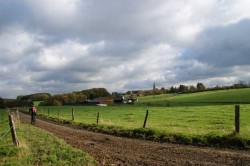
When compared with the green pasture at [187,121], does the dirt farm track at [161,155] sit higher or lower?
higher

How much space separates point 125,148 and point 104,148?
1.06 m

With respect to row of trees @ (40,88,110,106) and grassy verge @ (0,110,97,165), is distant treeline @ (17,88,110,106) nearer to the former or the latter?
row of trees @ (40,88,110,106)

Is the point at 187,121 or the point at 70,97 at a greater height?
the point at 70,97

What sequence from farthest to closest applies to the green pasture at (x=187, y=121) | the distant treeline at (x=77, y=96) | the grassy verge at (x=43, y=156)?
the distant treeline at (x=77, y=96)
the green pasture at (x=187, y=121)
the grassy verge at (x=43, y=156)

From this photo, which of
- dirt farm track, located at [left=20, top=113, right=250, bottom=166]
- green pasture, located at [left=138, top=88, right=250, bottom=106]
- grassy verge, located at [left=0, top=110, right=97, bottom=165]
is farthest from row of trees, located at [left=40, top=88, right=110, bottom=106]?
dirt farm track, located at [left=20, top=113, right=250, bottom=166]

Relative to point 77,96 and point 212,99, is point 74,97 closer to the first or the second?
point 77,96

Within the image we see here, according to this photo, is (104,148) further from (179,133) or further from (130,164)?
(179,133)

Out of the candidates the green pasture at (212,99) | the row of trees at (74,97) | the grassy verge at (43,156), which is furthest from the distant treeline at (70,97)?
the grassy verge at (43,156)

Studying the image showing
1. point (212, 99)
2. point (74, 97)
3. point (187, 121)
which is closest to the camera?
point (187, 121)

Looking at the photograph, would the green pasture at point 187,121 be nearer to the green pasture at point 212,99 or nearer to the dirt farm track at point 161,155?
the dirt farm track at point 161,155

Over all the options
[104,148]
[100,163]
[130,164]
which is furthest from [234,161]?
[104,148]

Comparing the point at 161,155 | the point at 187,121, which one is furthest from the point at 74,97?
the point at 161,155

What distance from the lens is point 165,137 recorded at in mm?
19172

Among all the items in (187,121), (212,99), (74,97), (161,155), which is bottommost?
(187,121)
